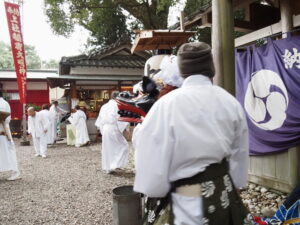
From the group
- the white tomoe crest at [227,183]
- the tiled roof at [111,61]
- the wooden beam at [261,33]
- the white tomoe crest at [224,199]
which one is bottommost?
the white tomoe crest at [224,199]

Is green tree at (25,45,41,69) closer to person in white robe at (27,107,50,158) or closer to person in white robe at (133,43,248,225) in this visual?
person in white robe at (27,107,50,158)

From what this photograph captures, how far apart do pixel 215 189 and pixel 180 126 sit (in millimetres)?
470

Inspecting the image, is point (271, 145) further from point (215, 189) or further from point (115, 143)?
point (115, 143)

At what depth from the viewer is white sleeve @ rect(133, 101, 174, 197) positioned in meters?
1.68

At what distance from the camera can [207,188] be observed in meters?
1.74

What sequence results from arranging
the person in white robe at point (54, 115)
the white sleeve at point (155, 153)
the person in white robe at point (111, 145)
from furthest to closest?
the person in white robe at point (54, 115) < the person in white robe at point (111, 145) < the white sleeve at point (155, 153)

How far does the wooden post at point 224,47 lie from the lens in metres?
3.81

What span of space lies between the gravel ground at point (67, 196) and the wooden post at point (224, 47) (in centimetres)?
209

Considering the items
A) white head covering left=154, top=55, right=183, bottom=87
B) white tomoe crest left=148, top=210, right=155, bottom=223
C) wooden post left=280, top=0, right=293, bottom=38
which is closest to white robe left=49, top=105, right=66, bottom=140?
wooden post left=280, top=0, right=293, bottom=38

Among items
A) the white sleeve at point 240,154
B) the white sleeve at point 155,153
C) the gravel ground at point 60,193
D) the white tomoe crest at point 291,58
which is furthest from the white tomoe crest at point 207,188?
the white tomoe crest at point 291,58

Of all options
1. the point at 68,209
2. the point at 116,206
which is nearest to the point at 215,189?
Result: the point at 116,206

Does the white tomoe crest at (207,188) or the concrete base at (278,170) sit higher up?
the white tomoe crest at (207,188)

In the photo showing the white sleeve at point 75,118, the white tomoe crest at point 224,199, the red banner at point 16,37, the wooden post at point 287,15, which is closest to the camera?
the white tomoe crest at point 224,199

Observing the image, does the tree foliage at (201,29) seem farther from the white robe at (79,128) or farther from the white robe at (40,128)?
the white robe at (40,128)
